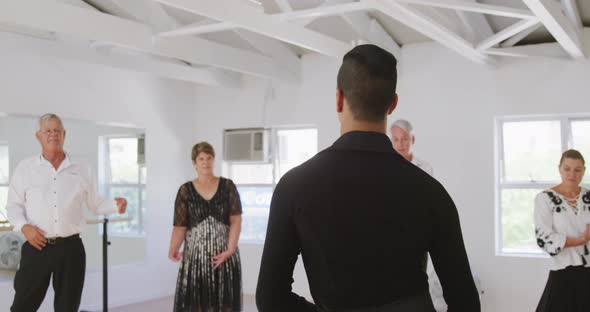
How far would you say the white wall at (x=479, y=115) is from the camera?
5.79 meters

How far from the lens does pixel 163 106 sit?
7301mm

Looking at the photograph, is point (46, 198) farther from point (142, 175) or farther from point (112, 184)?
point (142, 175)

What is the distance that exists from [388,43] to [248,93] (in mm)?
2017

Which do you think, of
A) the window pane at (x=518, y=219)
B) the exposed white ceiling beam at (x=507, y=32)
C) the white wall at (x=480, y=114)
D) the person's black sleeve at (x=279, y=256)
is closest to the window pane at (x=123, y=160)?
the white wall at (x=480, y=114)

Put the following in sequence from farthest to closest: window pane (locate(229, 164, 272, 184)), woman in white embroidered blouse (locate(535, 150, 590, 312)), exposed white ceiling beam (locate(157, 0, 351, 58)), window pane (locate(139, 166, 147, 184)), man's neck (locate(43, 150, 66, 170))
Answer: window pane (locate(229, 164, 272, 184)) < window pane (locate(139, 166, 147, 184)) < exposed white ceiling beam (locate(157, 0, 351, 58)) < man's neck (locate(43, 150, 66, 170)) < woman in white embroidered blouse (locate(535, 150, 590, 312))

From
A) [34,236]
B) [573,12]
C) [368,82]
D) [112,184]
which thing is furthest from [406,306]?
[112,184]

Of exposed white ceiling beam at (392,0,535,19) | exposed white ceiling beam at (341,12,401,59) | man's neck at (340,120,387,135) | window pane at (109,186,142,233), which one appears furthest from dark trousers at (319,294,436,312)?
window pane at (109,186,142,233)

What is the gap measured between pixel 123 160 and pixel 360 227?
6.05m

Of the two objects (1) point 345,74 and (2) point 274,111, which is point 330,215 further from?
(2) point 274,111

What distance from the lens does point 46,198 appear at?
4.02m

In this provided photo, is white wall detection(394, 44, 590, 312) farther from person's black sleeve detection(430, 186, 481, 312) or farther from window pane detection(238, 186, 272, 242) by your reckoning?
person's black sleeve detection(430, 186, 481, 312)

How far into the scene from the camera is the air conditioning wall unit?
732cm

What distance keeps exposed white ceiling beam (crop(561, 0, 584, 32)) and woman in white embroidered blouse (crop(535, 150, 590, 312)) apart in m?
1.48

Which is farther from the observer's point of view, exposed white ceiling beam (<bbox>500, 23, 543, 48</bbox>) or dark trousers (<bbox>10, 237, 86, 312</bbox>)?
exposed white ceiling beam (<bbox>500, 23, 543, 48</bbox>)
